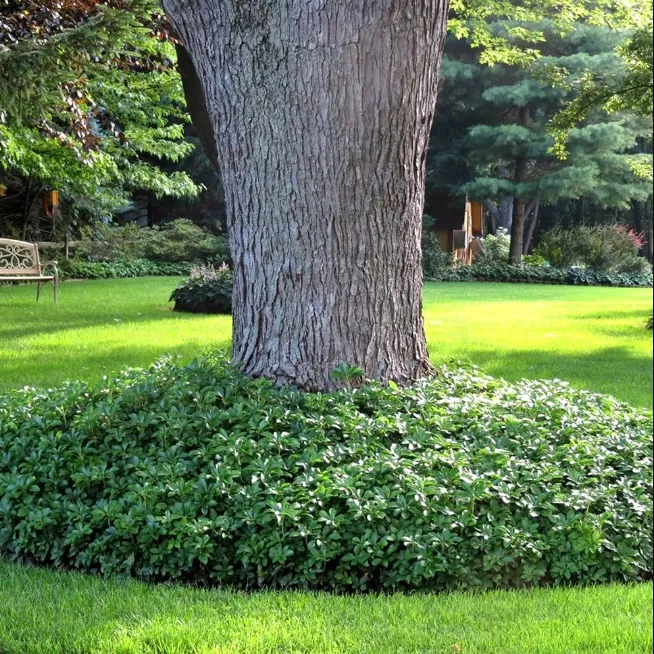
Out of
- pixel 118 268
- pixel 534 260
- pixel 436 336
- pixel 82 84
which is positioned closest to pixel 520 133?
pixel 534 260

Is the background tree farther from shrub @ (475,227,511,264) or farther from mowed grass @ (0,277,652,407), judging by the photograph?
shrub @ (475,227,511,264)

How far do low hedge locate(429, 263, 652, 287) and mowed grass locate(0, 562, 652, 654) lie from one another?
2064cm

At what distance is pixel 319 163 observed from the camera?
4480mm

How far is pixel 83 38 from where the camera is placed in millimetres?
7133

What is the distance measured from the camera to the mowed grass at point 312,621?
2621mm

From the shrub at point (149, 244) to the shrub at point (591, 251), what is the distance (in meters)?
10.8

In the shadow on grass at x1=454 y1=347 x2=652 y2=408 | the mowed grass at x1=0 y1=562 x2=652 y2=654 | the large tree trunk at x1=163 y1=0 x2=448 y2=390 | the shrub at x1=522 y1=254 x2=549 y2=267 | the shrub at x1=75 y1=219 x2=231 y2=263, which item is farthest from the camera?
the shrub at x1=522 y1=254 x2=549 y2=267

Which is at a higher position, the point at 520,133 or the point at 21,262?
the point at 520,133

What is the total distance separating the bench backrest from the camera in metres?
12.6

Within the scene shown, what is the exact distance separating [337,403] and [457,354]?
4.97 metres

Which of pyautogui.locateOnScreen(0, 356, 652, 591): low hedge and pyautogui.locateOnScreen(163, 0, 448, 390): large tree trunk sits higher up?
pyautogui.locateOnScreen(163, 0, 448, 390): large tree trunk

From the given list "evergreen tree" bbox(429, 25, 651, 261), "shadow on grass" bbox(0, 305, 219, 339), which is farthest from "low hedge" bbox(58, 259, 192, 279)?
"evergreen tree" bbox(429, 25, 651, 261)

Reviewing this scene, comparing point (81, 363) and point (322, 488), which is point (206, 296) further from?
point (322, 488)

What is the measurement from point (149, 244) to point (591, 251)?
45.8 ft
